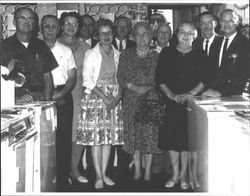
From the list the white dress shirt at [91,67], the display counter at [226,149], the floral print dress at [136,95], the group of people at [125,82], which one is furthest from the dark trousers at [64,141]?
the display counter at [226,149]

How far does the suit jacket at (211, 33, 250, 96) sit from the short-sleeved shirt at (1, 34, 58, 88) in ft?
5.11

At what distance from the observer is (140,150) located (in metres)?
4.70

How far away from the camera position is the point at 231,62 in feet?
14.6

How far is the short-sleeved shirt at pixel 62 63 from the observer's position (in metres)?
4.54

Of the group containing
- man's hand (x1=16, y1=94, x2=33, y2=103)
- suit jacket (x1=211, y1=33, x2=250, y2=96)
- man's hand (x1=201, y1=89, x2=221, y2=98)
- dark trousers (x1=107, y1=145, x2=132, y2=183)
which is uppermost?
suit jacket (x1=211, y1=33, x2=250, y2=96)

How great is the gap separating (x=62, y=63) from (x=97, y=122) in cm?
65

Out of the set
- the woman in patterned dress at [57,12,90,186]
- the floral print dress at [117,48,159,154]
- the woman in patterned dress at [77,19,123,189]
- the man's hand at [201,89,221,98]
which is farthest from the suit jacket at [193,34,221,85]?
the woman in patterned dress at [57,12,90,186]

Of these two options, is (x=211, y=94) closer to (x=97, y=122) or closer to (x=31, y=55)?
(x=97, y=122)

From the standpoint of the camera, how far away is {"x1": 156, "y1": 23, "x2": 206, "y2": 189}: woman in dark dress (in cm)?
446

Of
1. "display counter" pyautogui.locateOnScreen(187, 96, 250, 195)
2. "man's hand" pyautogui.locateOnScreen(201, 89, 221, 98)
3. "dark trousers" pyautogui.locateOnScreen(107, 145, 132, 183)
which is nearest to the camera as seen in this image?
"display counter" pyautogui.locateOnScreen(187, 96, 250, 195)

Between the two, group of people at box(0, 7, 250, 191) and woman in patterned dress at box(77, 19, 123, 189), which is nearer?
group of people at box(0, 7, 250, 191)

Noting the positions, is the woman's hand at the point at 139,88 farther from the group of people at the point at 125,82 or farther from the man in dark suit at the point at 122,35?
the man in dark suit at the point at 122,35

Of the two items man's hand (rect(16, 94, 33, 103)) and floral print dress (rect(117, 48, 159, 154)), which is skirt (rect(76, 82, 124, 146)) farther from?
man's hand (rect(16, 94, 33, 103))

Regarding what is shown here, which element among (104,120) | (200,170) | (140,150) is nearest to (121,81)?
(104,120)
